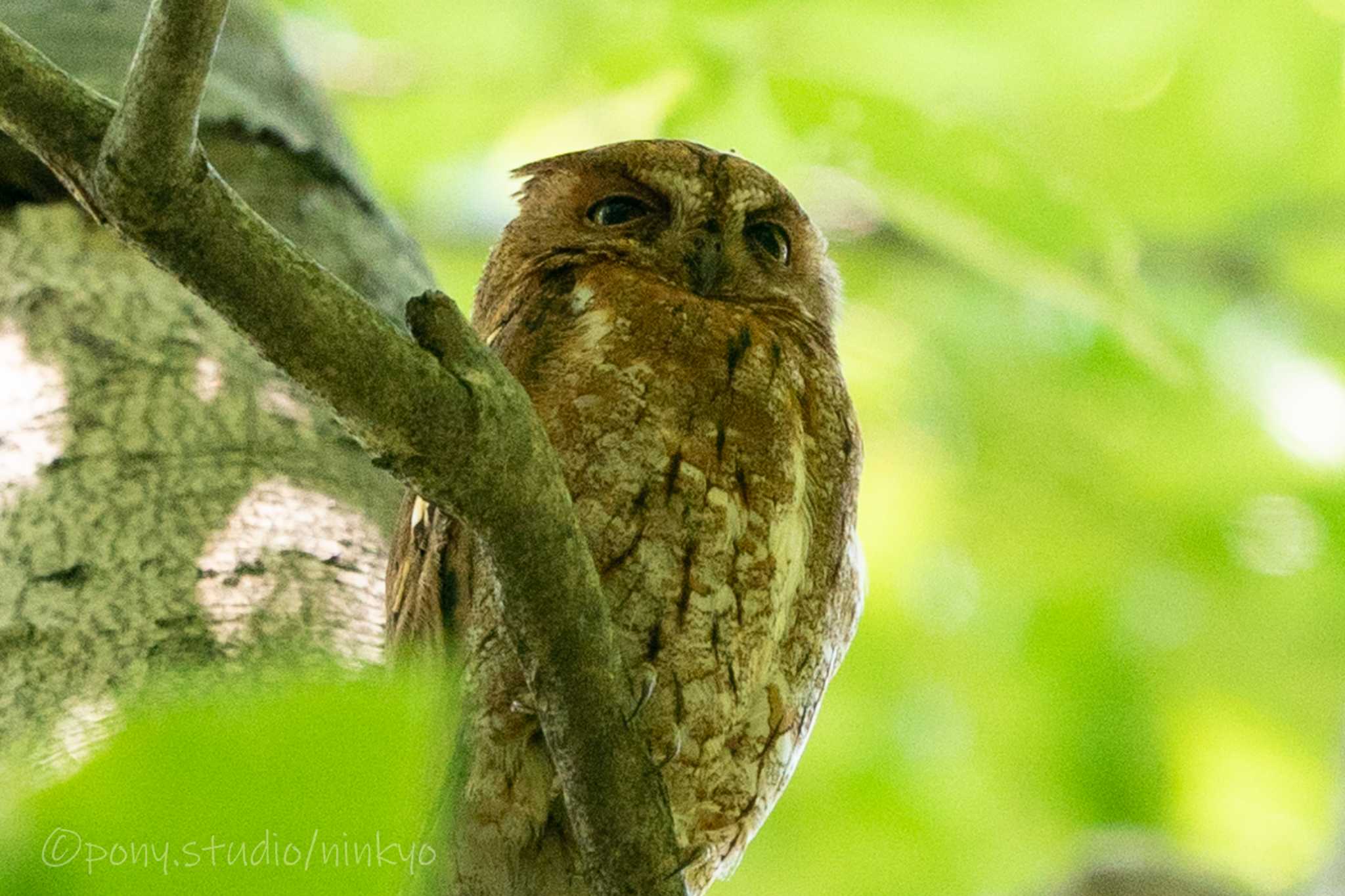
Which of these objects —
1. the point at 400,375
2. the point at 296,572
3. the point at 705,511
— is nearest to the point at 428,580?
the point at 296,572

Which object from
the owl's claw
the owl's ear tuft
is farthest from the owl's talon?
the owl's ear tuft

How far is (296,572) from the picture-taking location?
2285mm

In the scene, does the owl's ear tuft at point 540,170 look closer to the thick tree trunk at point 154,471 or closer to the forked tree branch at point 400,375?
the thick tree trunk at point 154,471

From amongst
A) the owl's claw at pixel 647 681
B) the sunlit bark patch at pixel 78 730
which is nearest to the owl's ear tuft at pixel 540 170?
the owl's claw at pixel 647 681

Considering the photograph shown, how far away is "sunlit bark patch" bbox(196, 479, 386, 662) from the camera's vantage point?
2.21 meters

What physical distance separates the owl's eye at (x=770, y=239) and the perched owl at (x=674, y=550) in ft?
0.77

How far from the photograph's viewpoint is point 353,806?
69cm

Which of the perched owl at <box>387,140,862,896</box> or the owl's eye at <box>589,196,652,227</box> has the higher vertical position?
the owl's eye at <box>589,196,652,227</box>

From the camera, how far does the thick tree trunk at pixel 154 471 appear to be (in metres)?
2.14

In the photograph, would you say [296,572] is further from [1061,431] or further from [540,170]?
[1061,431]

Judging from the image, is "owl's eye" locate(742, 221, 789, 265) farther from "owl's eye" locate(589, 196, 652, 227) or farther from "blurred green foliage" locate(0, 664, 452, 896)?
"blurred green foliage" locate(0, 664, 452, 896)

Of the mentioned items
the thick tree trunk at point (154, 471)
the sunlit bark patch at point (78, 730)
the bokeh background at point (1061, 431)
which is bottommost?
the sunlit bark patch at point (78, 730)

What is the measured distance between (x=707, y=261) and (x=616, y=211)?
0.67ft

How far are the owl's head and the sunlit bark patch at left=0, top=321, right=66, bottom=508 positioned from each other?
2.58 ft
